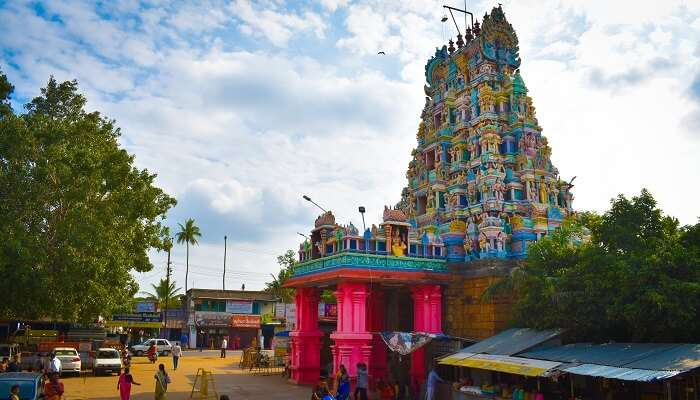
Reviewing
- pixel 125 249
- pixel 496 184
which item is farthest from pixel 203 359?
pixel 496 184

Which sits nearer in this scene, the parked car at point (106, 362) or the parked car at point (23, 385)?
the parked car at point (23, 385)

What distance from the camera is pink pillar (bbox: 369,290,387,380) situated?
3047 centimetres

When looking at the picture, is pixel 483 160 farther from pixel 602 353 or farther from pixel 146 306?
pixel 146 306

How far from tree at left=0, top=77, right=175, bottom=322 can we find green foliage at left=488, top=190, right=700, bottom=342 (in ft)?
62.1

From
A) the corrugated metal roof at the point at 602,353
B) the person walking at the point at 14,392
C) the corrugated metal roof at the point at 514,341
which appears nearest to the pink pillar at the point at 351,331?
the corrugated metal roof at the point at 514,341

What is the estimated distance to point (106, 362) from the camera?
33.8 m

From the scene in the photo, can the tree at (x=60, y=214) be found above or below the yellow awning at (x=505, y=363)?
above

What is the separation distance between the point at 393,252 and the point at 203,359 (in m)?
26.4

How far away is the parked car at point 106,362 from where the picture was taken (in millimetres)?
33531

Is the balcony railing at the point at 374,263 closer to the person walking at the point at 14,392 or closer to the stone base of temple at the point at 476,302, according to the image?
the stone base of temple at the point at 476,302

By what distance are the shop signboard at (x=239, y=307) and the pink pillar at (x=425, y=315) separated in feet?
134

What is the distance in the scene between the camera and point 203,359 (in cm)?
4775

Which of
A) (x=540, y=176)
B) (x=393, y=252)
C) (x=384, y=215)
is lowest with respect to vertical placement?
(x=393, y=252)

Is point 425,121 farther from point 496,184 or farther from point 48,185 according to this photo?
point 48,185
